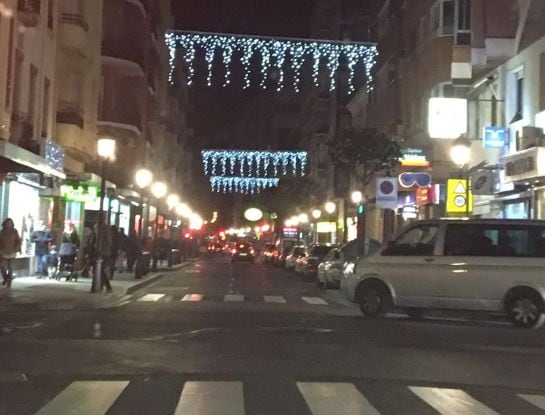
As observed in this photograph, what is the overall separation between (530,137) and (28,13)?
14.9 meters

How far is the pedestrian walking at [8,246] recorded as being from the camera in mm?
22578

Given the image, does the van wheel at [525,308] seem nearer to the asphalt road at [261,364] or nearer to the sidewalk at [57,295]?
the asphalt road at [261,364]

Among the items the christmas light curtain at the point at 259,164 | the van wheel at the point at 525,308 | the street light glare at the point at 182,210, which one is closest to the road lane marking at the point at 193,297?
the van wheel at the point at 525,308

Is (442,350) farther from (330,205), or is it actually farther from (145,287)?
(330,205)

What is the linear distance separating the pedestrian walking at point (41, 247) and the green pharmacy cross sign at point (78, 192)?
9.17 feet

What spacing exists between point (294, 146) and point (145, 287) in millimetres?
75649

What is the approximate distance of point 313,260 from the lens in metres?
35.1

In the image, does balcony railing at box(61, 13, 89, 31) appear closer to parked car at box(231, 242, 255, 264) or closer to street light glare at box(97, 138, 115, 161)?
street light glare at box(97, 138, 115, 161)

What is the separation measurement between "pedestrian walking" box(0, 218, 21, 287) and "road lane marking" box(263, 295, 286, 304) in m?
6.92

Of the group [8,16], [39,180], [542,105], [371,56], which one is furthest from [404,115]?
[8,16]

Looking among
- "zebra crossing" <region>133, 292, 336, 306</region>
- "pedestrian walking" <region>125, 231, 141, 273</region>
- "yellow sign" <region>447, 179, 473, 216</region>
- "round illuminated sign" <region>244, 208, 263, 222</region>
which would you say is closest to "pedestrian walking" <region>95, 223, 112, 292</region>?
Result: "zebra crossing" <region>133, 292, 336, 306</region>

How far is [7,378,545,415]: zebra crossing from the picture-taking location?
8.34m

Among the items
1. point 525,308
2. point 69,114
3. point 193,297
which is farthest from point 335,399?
point 69,114

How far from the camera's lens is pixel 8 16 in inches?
898
